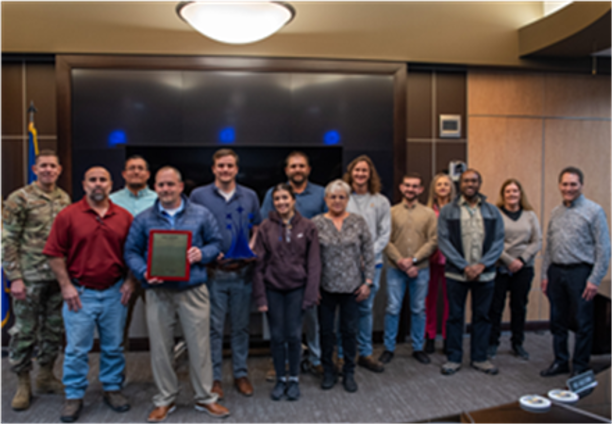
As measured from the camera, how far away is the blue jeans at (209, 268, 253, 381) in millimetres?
2730

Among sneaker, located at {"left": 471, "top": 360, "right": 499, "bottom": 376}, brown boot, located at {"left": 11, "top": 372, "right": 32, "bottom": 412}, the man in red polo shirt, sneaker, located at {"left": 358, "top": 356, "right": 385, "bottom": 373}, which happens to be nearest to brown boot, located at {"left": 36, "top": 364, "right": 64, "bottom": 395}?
brown boot, located at {"left": 11, "top": 372, "right": 32, "bottom": 412}

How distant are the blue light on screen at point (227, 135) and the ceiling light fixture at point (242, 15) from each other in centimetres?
264

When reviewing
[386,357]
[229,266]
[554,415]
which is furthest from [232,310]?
[554,415]

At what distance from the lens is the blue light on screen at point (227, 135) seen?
12.7ft

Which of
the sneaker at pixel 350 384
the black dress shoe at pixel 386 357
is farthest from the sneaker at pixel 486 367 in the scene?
the sneaker at pixel 350 384

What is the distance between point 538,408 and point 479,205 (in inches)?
85.3

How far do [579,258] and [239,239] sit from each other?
2257mm

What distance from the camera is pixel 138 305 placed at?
3.58 metres

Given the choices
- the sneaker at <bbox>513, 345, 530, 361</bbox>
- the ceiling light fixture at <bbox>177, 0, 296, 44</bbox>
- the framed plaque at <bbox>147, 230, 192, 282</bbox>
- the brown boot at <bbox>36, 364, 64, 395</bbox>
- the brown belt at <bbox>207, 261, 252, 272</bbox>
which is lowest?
the sneaker at <bbox>513, 345, 530, 361</bbox>

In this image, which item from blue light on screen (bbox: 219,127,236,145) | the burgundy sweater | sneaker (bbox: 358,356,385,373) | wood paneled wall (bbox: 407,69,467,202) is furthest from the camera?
wood paneled wall (bbox: 407,69,467,202)

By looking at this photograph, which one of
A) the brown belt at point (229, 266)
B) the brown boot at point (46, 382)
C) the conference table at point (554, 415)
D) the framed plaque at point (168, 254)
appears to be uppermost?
the framed plaque at point (168, 254)

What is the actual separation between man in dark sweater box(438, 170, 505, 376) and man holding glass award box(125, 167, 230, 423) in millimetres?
1683

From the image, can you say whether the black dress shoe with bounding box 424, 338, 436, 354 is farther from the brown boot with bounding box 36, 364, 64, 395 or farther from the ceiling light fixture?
the ceiling light fixture

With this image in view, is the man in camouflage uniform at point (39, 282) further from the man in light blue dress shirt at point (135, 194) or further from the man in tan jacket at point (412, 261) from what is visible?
the man in tan jacket at point (412, 261)
